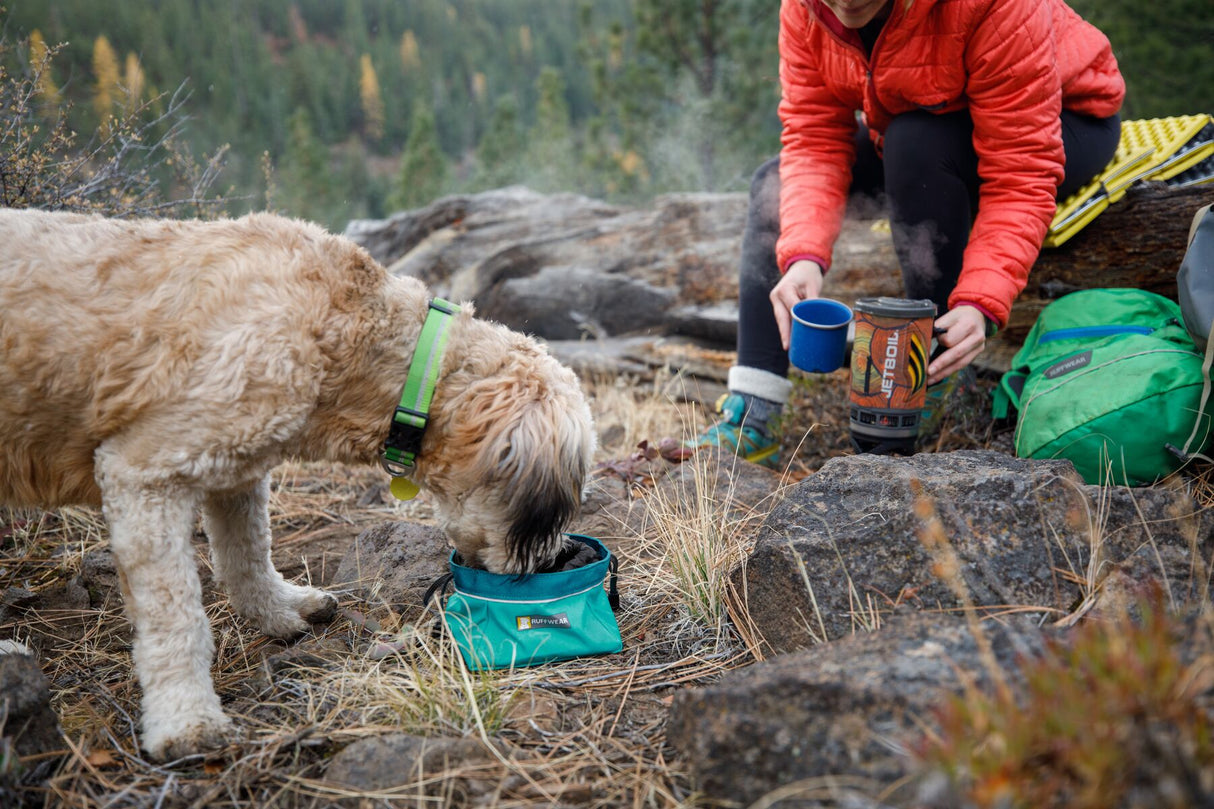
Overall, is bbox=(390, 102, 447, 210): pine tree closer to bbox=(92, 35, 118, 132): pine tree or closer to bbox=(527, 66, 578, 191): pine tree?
bbox=(527, 66, 578, 191): pine tree

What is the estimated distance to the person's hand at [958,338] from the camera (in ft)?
9.72

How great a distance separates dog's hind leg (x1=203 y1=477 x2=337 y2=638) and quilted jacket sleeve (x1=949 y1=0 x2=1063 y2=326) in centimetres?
283

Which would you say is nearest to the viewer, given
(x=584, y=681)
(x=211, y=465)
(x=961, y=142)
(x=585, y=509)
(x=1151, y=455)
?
(x=211, y=465)

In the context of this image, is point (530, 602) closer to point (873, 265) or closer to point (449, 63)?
point (873, 265)

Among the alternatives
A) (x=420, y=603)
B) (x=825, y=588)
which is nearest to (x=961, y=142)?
(x=825, y=588)

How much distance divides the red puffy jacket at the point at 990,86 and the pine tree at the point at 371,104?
33.7 m

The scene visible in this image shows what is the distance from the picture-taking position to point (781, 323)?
133 inches

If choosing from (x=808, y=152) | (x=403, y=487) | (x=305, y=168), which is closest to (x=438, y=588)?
(x=403, y=487)

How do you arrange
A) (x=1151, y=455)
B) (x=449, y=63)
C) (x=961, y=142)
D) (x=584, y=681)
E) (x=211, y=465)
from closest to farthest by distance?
1. (x=211, y=465)
2. (x=584, y=681)
3. (x=1151, y=455)
4. (x=961, y=142)
5. (x=449, y=63)

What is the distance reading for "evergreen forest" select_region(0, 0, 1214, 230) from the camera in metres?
7.24

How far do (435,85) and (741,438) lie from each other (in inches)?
1693

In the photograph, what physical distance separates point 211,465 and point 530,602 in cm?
104

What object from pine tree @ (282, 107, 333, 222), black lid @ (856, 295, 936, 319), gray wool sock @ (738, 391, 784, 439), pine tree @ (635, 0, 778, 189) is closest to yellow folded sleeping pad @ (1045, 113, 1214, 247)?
black lid @ (856, 295, 936, 319)

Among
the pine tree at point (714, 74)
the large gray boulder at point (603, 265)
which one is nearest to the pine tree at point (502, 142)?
the pine tree at point (714, 74)
